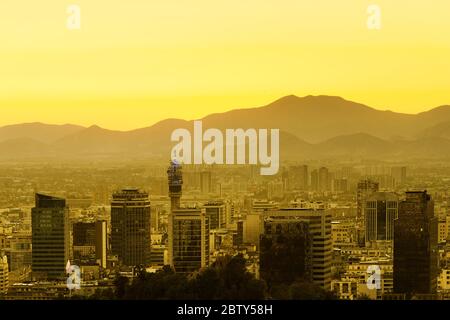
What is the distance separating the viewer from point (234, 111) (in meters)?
8.24

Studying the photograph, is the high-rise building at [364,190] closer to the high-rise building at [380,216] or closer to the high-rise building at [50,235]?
the high-rise building at [380,216]

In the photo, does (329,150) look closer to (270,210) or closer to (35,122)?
(270,210)

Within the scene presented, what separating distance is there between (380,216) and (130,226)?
2.74m

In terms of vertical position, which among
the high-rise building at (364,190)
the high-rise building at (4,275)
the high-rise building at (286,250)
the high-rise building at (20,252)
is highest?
the high-rise building at (364,190)

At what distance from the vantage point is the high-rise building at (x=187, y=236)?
9742 mm

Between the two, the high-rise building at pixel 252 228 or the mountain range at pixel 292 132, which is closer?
the mountain range at pixel 292 132

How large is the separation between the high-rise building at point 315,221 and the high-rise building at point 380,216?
414 millimetres

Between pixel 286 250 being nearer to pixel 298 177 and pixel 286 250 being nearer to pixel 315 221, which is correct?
pixel 298 177

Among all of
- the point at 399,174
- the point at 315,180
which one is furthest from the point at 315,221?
the point at 399,174

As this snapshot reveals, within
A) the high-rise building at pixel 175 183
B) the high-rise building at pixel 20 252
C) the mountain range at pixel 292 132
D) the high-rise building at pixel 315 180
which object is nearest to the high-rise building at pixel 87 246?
the high-rise building at pixel 20 252

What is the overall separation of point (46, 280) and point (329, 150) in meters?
2.88

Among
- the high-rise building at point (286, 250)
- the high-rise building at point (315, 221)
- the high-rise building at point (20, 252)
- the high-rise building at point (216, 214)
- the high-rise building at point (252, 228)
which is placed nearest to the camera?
the high-rise building at point (286, 250)

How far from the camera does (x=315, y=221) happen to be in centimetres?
991
